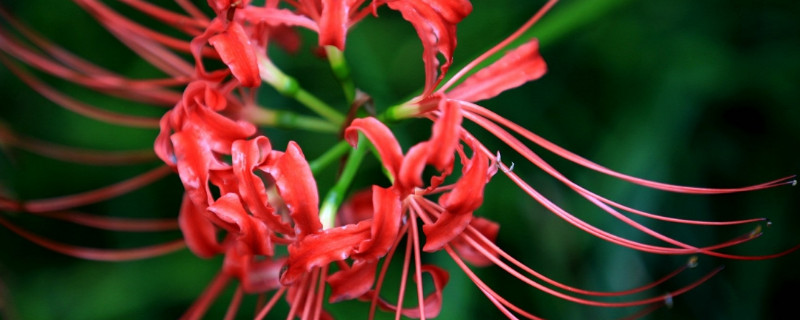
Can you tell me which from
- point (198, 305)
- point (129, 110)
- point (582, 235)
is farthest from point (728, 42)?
point (129, 110)

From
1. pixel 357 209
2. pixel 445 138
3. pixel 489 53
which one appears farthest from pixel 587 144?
pixel 445 138

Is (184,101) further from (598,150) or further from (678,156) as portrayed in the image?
(678,156)

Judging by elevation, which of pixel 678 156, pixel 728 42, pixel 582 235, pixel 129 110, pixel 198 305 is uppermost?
pixel 129 110

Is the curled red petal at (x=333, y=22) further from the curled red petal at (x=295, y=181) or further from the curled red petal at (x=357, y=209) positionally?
the curled red petal at (x=357, y=209)

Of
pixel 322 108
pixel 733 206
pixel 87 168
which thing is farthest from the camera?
pixel 87 168

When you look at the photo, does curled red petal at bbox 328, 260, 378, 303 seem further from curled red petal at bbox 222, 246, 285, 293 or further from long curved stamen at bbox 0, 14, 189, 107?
long curved stamen at bbox 0, 14, 189, 107

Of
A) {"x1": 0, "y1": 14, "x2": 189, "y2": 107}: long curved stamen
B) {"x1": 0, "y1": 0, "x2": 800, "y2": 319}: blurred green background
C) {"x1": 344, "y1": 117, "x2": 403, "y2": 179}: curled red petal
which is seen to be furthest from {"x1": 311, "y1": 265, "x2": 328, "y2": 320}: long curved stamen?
{"x1": 0, "y1": 0, "x2": 800, "y2": 319}: blurred green background
